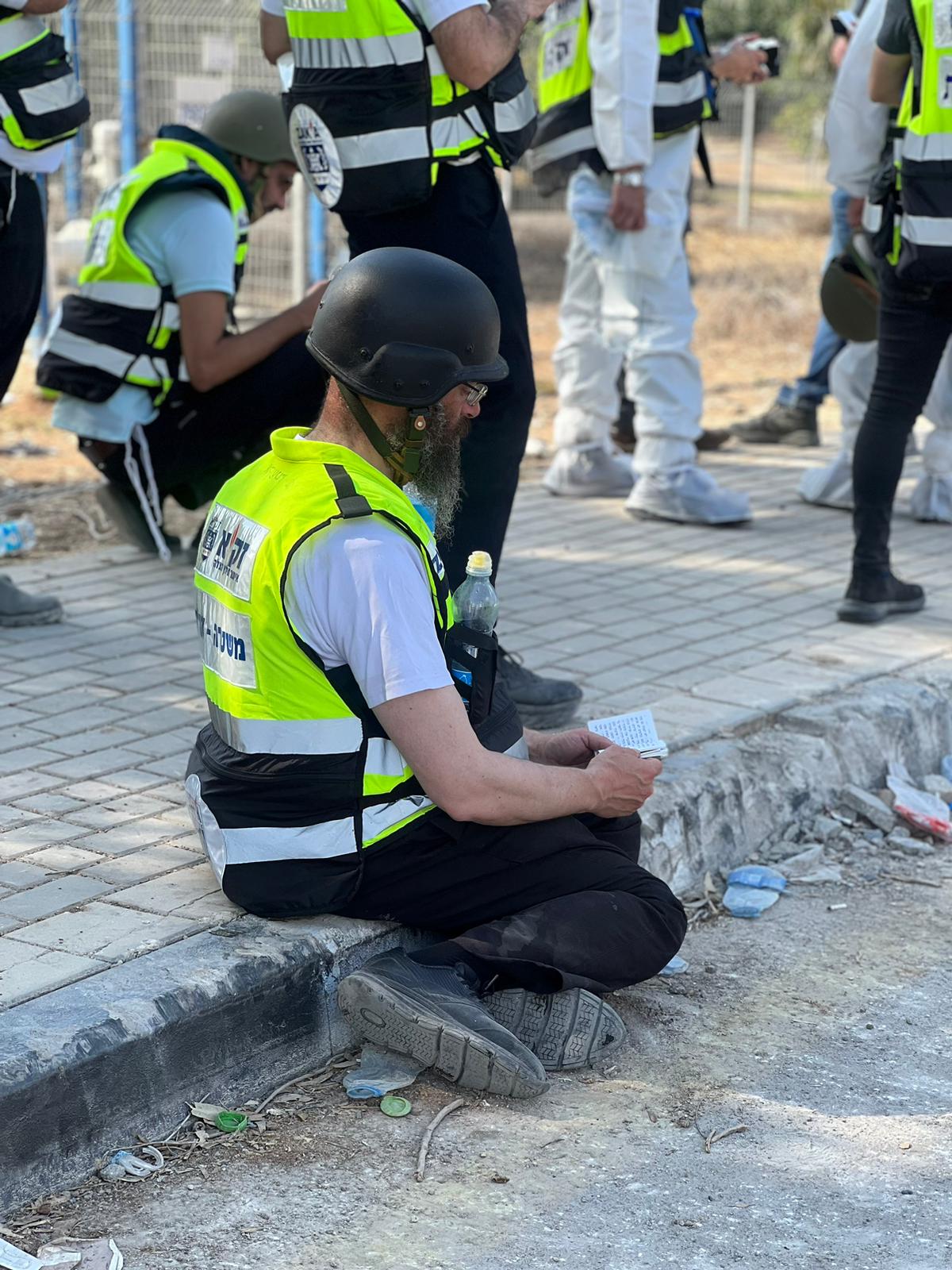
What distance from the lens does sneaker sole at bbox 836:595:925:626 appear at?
558cm

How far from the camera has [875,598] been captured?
5605mm

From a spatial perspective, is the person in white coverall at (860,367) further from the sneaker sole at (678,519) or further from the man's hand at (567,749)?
the man's hand at (567,749)

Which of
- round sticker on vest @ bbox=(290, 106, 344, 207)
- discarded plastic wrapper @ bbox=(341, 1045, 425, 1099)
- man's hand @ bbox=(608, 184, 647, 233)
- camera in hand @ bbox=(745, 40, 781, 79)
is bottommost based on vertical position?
discarded plastic wrapper @ bbox=(341, 1045, 425, 1099)

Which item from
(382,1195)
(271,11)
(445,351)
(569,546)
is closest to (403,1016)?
(382,1195)

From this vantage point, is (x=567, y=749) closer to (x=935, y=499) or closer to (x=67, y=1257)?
(x=67, y=1257)

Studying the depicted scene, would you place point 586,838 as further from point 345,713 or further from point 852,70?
point 852,70

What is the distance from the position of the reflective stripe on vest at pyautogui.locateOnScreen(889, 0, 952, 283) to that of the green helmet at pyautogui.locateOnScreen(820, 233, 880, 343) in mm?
1030

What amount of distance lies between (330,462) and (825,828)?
6.34ft

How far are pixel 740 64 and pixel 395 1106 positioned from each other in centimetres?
482

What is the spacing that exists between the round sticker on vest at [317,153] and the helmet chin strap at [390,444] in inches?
51.9

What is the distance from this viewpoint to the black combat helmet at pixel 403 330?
10.0 ft

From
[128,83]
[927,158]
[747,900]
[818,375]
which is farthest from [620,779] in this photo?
[128,83]

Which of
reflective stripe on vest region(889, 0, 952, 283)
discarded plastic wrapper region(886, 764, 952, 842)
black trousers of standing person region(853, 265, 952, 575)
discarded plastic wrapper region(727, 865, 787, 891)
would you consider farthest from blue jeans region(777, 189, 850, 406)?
discarded plastic wrapper region(727, 865, 787, 891)

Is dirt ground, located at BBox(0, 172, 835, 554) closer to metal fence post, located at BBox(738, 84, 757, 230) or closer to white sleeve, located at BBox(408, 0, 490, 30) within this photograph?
metal fence post, located at BBox(738, 84, 757, 230)
